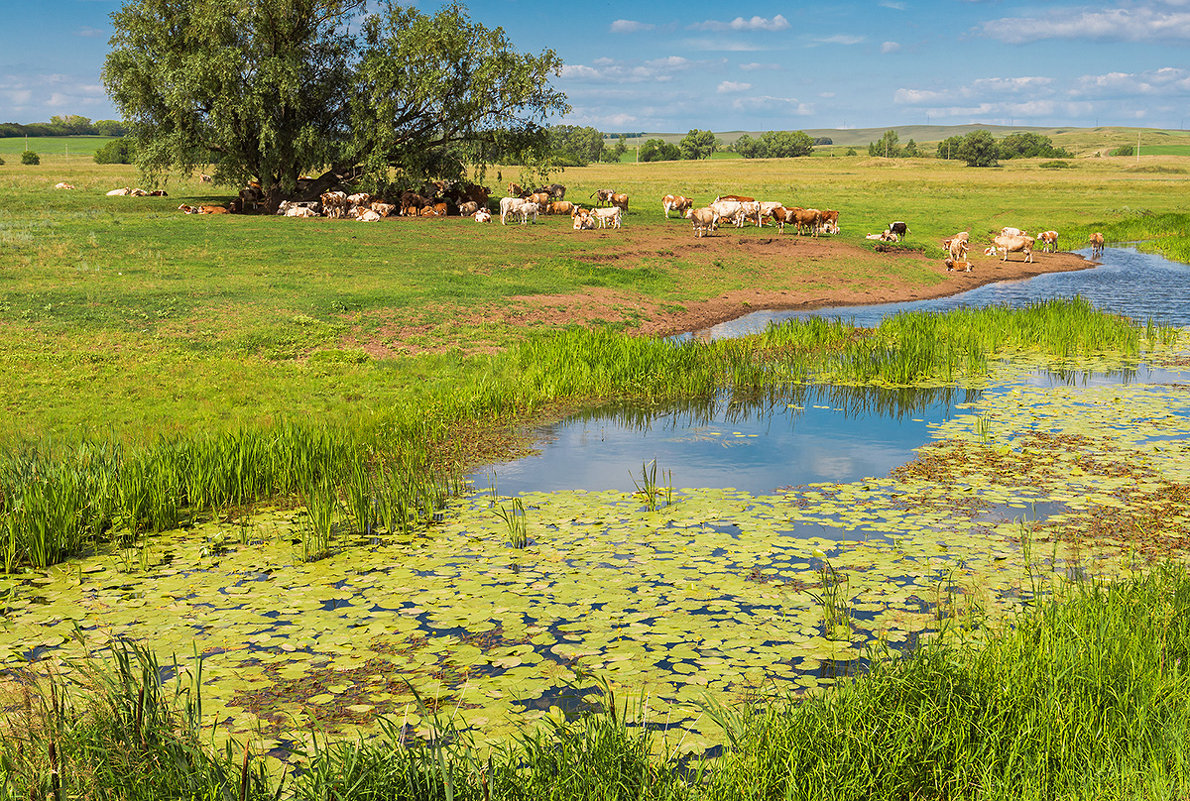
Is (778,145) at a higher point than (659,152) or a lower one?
higher

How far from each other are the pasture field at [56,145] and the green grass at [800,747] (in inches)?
5282

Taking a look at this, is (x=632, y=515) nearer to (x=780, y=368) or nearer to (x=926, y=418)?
(x=926, y=418)

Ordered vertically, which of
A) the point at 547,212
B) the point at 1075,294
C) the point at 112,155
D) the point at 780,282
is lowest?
the point at 1075,294

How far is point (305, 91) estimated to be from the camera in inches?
1681

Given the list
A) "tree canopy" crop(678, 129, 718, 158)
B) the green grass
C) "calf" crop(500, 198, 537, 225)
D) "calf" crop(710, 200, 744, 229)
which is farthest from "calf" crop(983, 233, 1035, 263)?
"tree canopy" crop(678, 129, 718, 158)

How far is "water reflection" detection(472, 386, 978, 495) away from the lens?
12.4m

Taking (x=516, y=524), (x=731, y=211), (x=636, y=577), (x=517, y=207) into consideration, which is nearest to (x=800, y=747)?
(x=636, y=577)

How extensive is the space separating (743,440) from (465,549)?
19.4ft

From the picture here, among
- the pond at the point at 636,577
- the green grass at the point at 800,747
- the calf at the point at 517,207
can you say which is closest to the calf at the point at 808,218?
the calf at the point at 517,207

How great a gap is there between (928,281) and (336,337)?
22662mm

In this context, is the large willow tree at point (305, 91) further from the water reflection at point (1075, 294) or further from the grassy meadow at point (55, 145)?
the grassy meadow at point (55, 145)

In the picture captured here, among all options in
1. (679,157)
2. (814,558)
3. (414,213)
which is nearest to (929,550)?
(814,558)

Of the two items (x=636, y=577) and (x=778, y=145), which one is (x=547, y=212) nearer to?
(x=636, y=577)

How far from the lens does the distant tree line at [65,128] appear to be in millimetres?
162488
